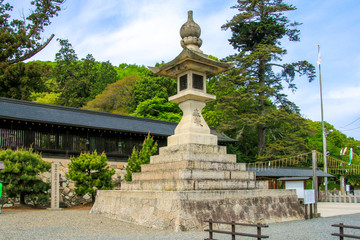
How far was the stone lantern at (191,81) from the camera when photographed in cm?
1046

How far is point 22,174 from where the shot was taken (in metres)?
13.6

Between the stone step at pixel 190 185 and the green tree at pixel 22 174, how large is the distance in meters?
5.40

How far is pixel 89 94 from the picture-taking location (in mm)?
41625

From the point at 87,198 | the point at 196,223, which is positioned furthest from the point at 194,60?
the point at 87,198

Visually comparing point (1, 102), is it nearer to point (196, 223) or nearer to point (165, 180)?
point (165, 180)

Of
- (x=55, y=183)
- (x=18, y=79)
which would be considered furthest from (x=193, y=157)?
(x=18, y=79)

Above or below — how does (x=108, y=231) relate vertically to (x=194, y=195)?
below

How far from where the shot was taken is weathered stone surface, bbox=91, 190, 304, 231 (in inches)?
311

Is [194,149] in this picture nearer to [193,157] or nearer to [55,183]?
[193,157]

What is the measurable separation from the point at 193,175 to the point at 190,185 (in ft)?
1.34

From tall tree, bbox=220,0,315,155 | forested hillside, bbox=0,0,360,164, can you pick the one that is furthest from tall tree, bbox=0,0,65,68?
tall tree, bbox=220,0,315,155

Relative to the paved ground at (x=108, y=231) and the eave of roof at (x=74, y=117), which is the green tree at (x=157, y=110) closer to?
the eave of roof at (x=74, y=117)

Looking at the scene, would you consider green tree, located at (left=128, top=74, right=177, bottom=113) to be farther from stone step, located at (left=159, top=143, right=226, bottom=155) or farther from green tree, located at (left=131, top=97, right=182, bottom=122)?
stone step, located at (left=159, top=143, right=226, bottom=155)

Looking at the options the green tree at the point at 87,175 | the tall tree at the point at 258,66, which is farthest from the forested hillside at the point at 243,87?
the green tree at the point at 87,175
